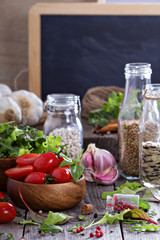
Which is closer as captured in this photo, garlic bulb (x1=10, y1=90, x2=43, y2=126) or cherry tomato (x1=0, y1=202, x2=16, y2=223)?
cherry tomato (x1=0, y1=202, x2=16, y2=223)

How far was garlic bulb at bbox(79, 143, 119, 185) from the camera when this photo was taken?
4.20 feet

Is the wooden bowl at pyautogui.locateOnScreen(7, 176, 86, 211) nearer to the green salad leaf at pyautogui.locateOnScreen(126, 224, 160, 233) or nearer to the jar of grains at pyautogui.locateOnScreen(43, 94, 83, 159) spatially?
the green salad leaf at pyautogui.locateOnScreen(126, 224, 160, 233)

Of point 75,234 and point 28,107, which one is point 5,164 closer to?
point 75,234

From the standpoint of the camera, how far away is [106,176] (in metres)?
1.29

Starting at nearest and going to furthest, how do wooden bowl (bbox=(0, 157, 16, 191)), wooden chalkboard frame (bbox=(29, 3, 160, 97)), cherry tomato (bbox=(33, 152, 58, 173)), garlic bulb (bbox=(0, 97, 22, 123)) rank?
1. cherry tomato (bbox=(33, 152, 58, 173))
2. wooden bowl (bbox=(0, 157, 16, 191))
3. garlic bulb (bbox=(0, 97, 22, 123))
4. wooden chalkboard frame (bbox=(29, 3, 160, 97))

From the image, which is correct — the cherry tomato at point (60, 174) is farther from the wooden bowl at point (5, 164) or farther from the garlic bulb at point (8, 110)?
the garlic bulb at point (8, 110)

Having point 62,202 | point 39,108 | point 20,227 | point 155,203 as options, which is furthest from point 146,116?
point 39,108

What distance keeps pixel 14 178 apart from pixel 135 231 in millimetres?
324

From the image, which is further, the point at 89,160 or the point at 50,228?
the point at 89,160

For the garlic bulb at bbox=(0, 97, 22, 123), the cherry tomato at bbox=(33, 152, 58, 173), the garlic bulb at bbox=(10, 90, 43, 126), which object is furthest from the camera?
the garlic bulb at bbox=(10, 90, 43, 126)

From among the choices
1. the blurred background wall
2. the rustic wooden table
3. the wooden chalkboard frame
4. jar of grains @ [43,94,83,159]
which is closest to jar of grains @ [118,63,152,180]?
jar of grains @ [43,94,83,159]

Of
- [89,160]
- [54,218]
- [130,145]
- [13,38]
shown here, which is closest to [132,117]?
[130,145]

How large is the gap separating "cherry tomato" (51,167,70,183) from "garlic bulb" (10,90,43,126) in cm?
67

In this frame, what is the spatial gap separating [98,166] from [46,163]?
1.04 ft
